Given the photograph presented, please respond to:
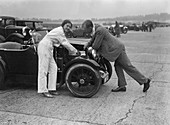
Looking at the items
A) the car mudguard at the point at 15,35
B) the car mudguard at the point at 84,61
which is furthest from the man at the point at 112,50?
the car mudguard at the point at 15,35

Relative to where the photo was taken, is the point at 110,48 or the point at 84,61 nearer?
the point at 84,61

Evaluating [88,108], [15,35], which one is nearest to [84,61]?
[88,108]

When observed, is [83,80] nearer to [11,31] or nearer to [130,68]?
[130,68]

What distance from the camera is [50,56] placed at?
3592 mm

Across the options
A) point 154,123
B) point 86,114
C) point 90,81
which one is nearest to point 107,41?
point 90,81

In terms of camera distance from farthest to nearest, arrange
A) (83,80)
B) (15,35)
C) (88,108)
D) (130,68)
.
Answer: (15,35) < (130,68) < (83,80) < (88,108)

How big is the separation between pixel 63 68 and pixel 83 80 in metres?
0.35

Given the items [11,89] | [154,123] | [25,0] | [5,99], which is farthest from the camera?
[11,89]

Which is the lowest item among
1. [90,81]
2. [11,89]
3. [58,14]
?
[11,89]

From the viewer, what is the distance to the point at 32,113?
2.91m

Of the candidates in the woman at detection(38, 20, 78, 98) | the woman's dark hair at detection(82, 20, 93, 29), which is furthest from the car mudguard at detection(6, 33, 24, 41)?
the woman's dark hair at detection(82, 20, 93, 29)

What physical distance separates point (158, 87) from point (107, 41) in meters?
1.25

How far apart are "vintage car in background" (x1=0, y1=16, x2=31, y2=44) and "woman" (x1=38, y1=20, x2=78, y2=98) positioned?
243 inches

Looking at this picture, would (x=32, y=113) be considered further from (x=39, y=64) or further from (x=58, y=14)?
(x=58, y=14)
